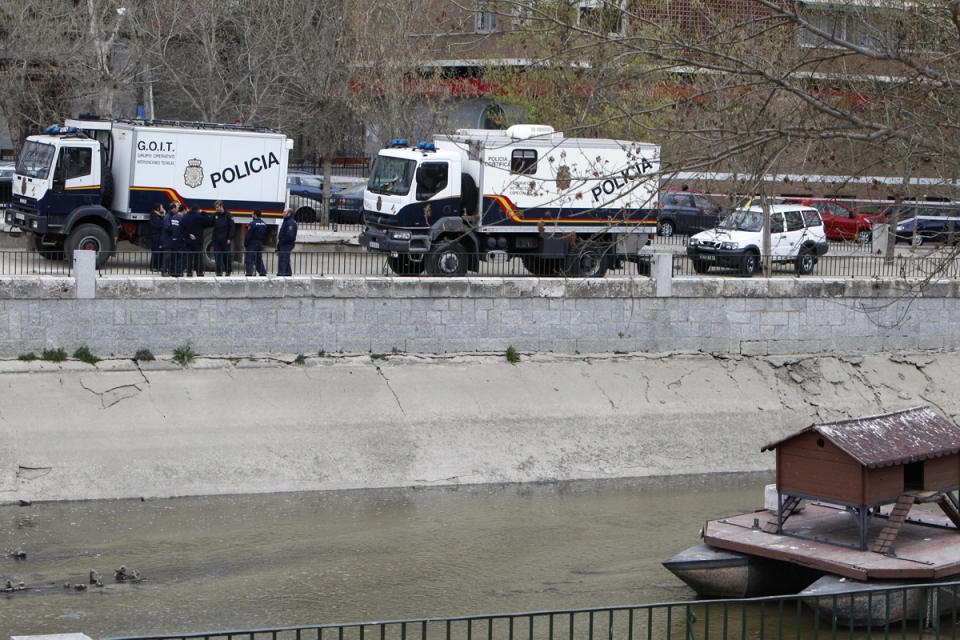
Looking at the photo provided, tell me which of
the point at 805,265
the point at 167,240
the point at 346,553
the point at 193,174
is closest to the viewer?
the point at 346,553

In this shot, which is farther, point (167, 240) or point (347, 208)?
point (347, 208)

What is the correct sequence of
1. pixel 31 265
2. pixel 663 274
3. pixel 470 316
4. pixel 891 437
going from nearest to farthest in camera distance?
pixel 891 437, pixel 470 316, pixel 663 274, pixel 31 265

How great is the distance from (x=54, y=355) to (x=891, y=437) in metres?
11.7

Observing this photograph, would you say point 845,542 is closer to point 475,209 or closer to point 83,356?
point 83,356

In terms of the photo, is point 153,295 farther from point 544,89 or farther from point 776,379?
point 544,89

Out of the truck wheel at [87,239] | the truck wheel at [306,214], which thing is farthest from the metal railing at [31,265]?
the truck wheel at [306,214]

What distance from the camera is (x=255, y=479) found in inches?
673

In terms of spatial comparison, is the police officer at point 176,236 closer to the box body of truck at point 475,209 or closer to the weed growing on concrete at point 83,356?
the weed growing on concrete at point 83,356

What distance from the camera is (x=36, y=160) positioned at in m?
23.4

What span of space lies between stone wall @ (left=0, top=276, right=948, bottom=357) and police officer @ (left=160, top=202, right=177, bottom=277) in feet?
5.94

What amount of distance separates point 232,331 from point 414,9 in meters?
17.3

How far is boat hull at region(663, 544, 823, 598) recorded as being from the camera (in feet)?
41.7

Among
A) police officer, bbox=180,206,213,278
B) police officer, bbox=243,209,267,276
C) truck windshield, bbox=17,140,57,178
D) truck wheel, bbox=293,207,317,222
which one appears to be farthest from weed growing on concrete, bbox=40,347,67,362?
truck wheel, bbox=293,207,317,222

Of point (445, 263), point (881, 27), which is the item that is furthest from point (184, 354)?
point (881, 27)
